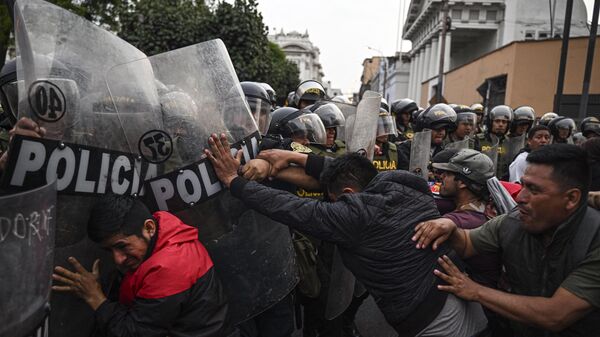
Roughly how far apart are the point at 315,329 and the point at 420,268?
186 centimetres

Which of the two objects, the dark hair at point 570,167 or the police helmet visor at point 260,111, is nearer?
the dark hair at point 570,167

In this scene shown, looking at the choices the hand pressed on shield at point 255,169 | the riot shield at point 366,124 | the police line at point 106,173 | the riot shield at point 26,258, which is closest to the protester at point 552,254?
the hand pressed on shield at point 255,169

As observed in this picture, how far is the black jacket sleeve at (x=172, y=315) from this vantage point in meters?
1.71

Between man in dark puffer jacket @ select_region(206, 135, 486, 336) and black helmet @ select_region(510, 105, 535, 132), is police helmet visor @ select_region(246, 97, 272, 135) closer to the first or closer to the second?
man in dark puffer jacket @ select_region(206, 135, 486, 336)

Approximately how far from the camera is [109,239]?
169cm

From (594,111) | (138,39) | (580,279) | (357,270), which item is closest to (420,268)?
(357,270)

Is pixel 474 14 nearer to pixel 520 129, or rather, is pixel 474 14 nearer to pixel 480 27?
pixel 480 27

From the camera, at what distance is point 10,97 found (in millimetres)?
2338

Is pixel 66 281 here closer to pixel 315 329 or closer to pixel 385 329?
pixel 315 329

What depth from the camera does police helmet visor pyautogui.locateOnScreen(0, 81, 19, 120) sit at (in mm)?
2277

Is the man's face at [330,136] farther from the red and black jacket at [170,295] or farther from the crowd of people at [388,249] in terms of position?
the red and black jacket at [170,295]

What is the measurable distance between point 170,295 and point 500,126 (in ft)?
20.0

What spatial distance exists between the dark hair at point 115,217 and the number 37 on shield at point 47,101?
34 cm

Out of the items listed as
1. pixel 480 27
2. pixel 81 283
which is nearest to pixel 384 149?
pixel 81 283
